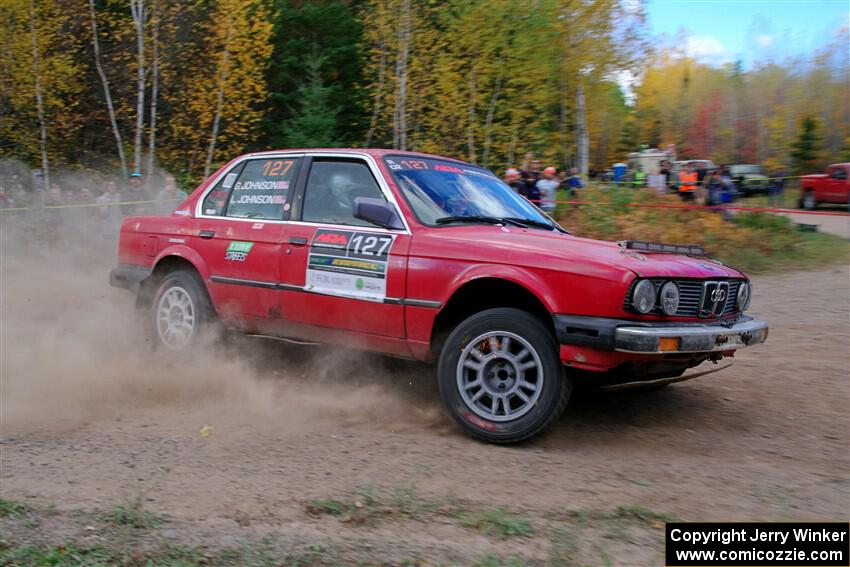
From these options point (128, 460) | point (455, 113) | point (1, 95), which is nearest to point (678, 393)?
point (128, 460)

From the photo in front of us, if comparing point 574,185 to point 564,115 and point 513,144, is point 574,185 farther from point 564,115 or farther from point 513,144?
point 564,115

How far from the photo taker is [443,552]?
2.97m

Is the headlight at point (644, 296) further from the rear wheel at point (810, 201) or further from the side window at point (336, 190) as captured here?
the rear wheel at point (810, 201)

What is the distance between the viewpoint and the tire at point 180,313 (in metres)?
5.96

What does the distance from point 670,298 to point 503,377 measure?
42.2 inches

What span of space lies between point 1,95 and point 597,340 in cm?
2377

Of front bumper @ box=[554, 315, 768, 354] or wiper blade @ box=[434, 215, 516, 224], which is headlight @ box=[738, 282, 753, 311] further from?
wiper blade @ box=[434, 215, 516, 224]

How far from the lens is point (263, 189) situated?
5863 mm

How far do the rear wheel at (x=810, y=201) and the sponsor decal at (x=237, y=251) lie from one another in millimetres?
20523

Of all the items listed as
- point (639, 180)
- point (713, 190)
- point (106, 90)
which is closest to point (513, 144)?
point (639, 180)

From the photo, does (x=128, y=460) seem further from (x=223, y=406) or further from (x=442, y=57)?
(x=442, y=57)

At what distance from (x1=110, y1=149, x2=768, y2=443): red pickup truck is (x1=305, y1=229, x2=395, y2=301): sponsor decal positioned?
1 centimetres

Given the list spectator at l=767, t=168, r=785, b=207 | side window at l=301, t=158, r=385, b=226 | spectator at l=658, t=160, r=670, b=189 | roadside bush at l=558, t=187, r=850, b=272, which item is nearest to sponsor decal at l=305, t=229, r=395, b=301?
side window at l=301, t=158, r=385, b=226

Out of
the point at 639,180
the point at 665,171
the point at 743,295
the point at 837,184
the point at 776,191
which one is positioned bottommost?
the point at 743,295
